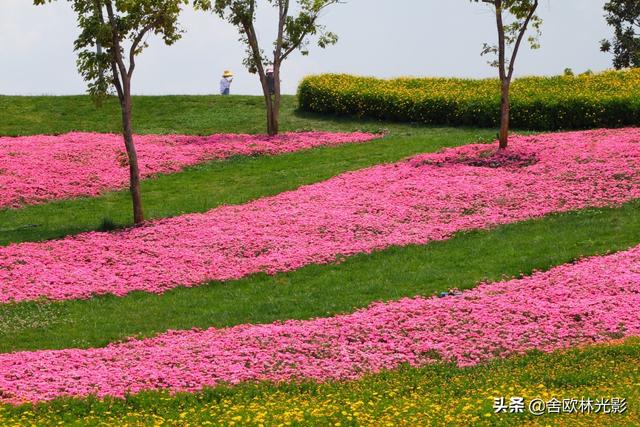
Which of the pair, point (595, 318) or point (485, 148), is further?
point (485, 148)

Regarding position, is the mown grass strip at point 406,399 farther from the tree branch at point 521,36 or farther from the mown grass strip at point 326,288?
the tree branch at point 521,36

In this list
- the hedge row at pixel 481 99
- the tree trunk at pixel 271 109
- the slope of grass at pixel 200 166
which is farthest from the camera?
the tree trunk at pixel 271 109

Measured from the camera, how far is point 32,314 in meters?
24.9

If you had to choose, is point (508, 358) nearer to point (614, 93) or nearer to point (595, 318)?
point (595, 318)

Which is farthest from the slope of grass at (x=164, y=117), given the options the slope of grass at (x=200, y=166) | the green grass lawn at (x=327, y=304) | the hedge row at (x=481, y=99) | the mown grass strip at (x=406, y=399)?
the mown grass strip at (x=406, y=399)

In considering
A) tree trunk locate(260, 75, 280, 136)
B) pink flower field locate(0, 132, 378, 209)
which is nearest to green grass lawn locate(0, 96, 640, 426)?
pink flower field locate(0, 132, 378, 209)

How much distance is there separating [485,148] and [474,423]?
28.0 meters

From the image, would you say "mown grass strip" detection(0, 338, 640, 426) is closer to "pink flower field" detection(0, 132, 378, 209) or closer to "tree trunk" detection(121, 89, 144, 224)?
"tree trunk" detection(121, 89, 144, 224)

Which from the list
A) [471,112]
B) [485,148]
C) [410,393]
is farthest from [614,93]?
[410,393]

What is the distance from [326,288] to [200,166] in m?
19.8

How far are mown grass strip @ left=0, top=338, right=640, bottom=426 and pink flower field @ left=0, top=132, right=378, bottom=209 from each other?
19.9 m

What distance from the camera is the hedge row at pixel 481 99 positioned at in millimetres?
47062

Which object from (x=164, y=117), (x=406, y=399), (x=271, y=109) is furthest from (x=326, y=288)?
(x=164, y=117)

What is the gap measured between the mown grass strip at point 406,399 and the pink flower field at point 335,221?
33.5 ft
